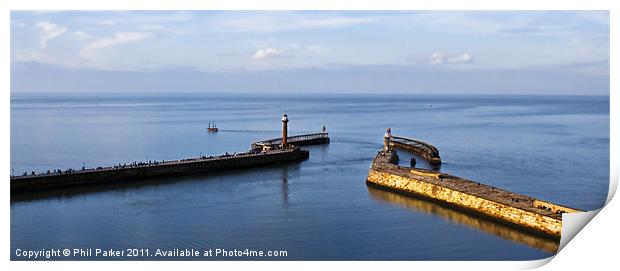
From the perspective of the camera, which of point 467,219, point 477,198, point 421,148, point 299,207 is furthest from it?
point 421,148

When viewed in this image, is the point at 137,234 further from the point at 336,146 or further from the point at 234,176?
the point at 336,146

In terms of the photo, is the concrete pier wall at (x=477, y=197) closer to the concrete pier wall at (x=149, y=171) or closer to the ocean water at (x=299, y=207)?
the ocean water at (x=299, y=207)

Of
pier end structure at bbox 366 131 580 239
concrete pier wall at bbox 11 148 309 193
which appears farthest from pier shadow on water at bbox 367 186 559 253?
concrete pier wall at bbox 11 148 309 193

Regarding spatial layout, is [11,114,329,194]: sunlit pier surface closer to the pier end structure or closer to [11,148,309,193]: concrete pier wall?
[11,148,309,193]: concrete pier wall

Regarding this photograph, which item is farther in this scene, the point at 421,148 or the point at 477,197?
the point at 421,148

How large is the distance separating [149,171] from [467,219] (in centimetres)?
1404

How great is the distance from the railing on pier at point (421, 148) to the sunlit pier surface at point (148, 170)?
6886 mm

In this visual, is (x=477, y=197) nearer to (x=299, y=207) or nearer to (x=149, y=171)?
(x=299, y=207)

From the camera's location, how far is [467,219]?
20234mm

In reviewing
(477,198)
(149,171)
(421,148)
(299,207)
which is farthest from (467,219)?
(421,148)

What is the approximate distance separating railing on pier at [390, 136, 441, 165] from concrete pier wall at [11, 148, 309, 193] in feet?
23.4

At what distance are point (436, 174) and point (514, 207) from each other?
542 centimetres

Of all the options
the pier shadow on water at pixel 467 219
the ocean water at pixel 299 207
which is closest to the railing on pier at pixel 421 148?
the ocean water at pixel 299 207

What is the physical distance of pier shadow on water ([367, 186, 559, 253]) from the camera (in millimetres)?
17531
